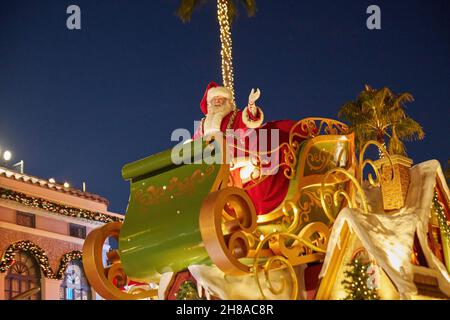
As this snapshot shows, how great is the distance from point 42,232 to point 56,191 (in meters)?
1.61

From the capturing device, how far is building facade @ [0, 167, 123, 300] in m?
24.2

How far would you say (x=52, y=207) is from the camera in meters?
25.5

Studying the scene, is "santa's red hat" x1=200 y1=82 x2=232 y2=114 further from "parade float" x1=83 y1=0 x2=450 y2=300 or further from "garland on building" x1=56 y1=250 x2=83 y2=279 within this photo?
"garland on building" x1=56 y1=250 x2=83 y2=279

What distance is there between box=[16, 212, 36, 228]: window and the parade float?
1568 centimetres

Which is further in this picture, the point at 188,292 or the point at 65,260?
the point at 65,260

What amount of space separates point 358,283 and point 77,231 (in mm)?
19643

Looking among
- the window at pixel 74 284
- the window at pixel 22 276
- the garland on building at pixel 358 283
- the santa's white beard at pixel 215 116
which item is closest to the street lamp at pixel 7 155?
the window at pixel 22 276

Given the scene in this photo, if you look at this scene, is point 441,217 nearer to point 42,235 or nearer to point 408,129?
point 408,129

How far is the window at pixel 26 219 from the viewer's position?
24663 mm

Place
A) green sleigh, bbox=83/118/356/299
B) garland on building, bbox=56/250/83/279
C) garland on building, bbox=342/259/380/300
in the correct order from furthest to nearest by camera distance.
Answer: garland on building, bbox=56/250/83/279, garland on building, bbox=342/259/380/300, green sleigh, bbox=83/118/356/299

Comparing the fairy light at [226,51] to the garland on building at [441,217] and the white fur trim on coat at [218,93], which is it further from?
the garland on building at [441,217]

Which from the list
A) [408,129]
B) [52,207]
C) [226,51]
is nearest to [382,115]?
[408,129]

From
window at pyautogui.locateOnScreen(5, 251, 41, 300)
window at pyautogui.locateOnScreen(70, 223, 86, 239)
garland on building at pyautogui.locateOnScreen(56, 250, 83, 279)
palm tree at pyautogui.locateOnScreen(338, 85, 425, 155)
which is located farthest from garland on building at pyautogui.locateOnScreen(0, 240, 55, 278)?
palm tree at pyautogui.locateOnScreen(338, 85, 425, 155)

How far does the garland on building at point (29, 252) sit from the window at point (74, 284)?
939 millimetres
